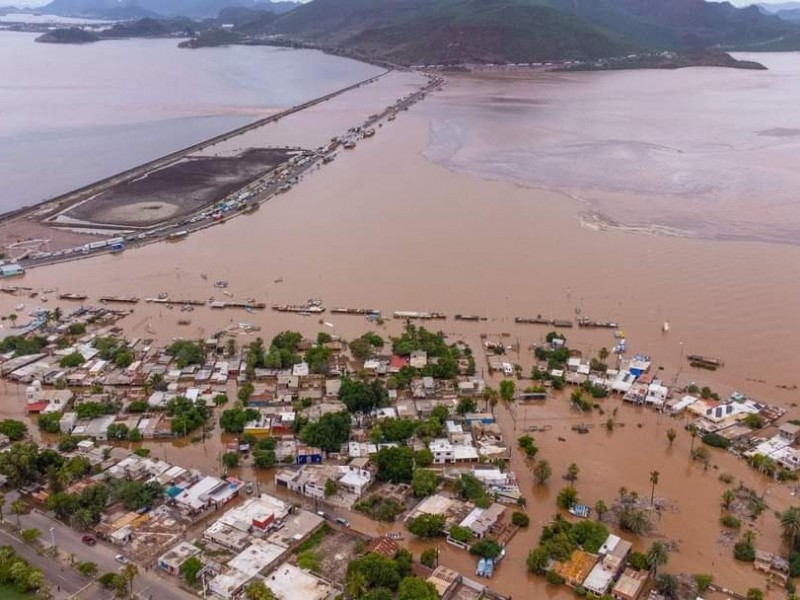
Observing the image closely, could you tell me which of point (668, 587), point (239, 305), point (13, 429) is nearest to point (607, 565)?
point (668, 587)

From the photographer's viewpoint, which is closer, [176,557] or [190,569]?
[190,569]

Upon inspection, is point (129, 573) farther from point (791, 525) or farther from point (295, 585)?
point (791, 525)

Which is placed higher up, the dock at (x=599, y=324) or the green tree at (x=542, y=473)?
the dock at (x=599, y=324)

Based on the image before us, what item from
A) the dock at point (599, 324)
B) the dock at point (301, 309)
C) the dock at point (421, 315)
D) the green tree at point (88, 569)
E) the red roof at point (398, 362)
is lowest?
the green tree at point (88, 569)

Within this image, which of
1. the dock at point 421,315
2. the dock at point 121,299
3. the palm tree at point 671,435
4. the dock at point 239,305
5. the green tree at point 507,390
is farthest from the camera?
the dock at point 121,299

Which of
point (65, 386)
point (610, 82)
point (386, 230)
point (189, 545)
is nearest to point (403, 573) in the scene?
point (189, 545)

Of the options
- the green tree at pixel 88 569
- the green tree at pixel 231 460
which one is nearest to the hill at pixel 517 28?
the green tree at pixel 231 460

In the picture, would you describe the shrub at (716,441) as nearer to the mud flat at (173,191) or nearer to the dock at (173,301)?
the dock at (173,301)

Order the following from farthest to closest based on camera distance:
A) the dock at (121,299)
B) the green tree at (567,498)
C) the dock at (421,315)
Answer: the dock at (121,299)
the dock at (421,315)
the green tree at (567,498)
